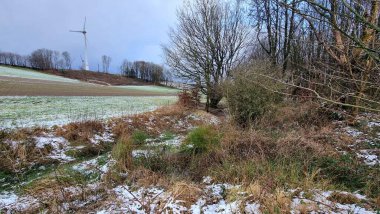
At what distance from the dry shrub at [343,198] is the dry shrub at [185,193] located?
234 centimetres

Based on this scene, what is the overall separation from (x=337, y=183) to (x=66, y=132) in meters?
8.72

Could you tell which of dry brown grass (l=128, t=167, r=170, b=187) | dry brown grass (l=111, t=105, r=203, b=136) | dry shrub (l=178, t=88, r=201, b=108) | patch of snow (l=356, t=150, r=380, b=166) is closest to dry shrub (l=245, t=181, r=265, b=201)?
dry brown grass (l=128, t=167, r=170, b=187)

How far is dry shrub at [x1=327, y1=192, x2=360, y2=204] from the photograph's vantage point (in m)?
4.80

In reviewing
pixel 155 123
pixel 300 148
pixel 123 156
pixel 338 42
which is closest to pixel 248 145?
pixel 300 148

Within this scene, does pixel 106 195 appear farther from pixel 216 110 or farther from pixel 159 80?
pixel 159 80

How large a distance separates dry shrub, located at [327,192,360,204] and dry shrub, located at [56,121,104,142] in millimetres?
8120

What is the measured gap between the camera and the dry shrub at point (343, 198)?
4.80 m

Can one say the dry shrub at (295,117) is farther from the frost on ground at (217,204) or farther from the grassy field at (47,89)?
the grassy field at (47,89)

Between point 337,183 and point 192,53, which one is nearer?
point 337,183

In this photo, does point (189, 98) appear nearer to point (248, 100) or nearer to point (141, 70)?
point (248, 100)

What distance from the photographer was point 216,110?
75.4ft

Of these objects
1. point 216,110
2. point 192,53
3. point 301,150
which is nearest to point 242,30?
point 192,53

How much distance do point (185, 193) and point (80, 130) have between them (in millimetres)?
6772

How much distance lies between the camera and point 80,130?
34.7ft
